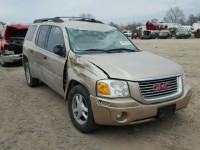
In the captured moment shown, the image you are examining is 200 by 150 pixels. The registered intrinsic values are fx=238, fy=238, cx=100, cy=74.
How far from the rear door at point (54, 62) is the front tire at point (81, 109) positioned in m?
0.58

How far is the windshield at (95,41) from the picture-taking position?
439 cm

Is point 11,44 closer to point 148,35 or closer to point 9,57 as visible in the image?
point 9,57

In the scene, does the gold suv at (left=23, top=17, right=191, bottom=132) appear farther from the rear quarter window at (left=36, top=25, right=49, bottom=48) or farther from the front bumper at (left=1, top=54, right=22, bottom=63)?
the front bumper at (left=1, top=54, right=22, bottom=63)

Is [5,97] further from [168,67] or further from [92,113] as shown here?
[168,67]

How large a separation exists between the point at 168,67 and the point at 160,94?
55 cm

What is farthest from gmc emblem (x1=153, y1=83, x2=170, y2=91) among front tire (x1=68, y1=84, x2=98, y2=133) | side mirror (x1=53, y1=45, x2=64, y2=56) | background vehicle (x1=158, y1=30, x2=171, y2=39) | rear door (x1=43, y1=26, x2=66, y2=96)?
background vehicle (x1=158, y1=30, x2=171, y2=39)

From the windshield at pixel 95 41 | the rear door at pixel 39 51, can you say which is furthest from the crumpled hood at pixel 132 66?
the rear door at pixel 39 51

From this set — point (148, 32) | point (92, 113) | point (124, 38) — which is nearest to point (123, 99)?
point (92, 113)

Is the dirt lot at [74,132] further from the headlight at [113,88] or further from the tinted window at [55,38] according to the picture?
the tinted window at [55,38]

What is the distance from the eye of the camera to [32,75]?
6.45m

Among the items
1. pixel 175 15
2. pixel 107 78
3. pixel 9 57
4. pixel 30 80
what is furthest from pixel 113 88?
pixel 175 15

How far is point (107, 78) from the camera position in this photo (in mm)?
3408

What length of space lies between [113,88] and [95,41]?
1.51 meters

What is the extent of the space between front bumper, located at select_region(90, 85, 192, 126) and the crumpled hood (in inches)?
14.2
